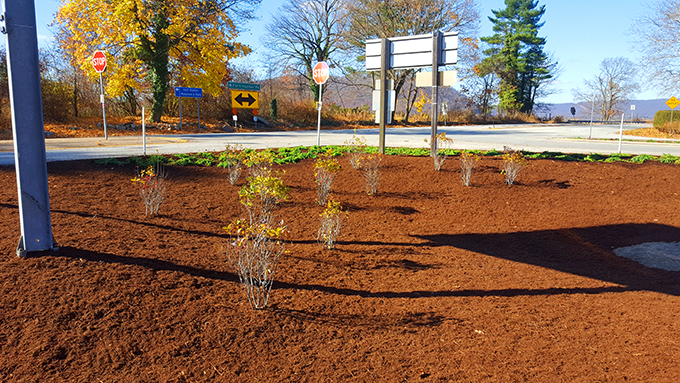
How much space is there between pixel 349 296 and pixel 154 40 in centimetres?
2032

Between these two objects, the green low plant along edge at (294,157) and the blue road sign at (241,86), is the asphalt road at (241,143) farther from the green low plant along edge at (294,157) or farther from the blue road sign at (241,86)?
the blue road sign at (241,86)

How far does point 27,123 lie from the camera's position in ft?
12.5

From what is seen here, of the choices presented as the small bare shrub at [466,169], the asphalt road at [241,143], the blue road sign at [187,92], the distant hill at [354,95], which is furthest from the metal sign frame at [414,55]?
the distant hill at [354,95]

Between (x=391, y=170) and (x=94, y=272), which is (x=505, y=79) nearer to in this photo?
(x=391, y=170)

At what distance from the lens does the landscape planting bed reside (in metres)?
2.82

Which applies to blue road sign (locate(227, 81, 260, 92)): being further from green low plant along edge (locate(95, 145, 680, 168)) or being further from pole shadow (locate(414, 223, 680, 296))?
pole shadow (locate(414, 223, 680, 296))

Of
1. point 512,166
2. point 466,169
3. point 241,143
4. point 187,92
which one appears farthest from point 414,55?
point 187,92

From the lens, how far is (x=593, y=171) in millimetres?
8852

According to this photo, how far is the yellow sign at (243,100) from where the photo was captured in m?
21.2

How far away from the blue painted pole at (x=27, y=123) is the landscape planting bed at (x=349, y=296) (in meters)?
0.29

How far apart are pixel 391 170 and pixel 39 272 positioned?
20.4ft

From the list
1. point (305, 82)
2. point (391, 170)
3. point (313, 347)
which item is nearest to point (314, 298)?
point (313, 347)

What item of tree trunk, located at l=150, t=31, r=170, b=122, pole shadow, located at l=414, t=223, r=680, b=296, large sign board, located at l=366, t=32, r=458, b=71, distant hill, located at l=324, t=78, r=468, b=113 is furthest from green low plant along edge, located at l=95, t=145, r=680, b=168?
distant hill, located at l=324, t=78, r=468, b=113

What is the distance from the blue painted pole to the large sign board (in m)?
7.67
